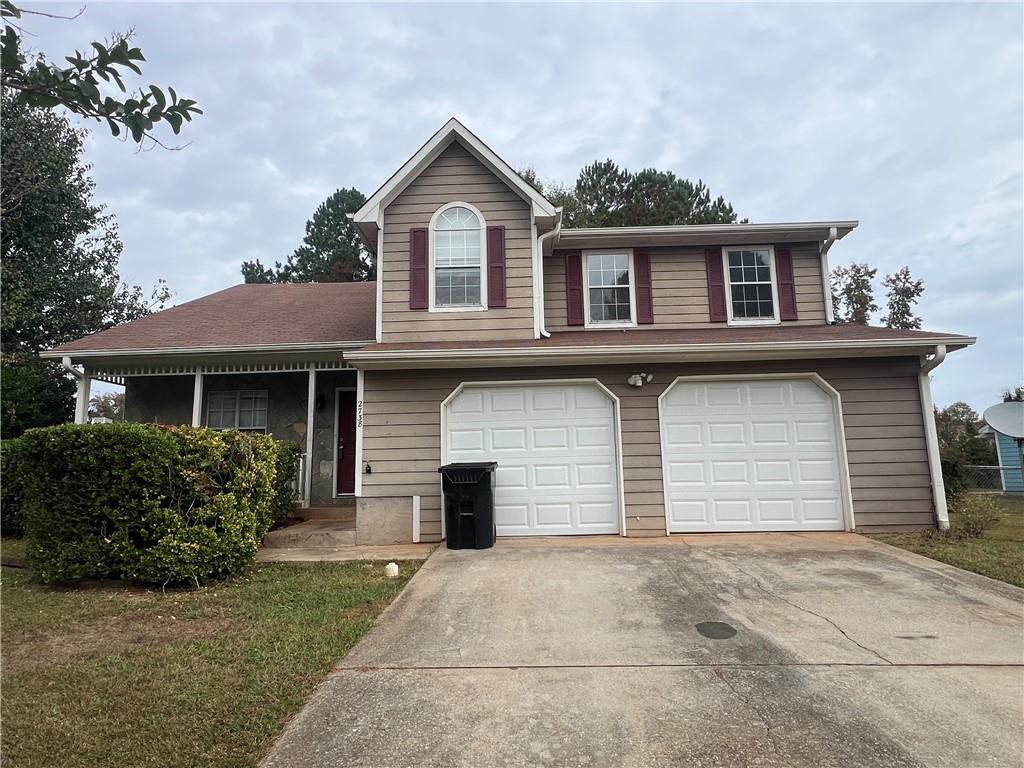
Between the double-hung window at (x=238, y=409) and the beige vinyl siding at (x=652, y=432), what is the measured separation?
425cm

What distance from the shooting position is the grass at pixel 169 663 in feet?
Result: 8.33

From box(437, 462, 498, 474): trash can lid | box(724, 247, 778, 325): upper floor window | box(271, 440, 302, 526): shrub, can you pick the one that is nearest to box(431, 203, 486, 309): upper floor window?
box(437, 462, 498, 474): trash can lid

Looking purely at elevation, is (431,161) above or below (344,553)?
above

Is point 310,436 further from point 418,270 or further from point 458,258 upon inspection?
point 458,258

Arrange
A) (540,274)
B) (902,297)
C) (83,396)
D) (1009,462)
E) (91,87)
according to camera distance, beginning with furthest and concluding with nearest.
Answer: (902,297) < (1009,462) < (83,396) < (540,274) < (91,87)

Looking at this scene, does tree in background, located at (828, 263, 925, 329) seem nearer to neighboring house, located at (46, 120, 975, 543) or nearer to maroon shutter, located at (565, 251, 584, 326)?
neighboring house, located at (46, 120, 975, 543)

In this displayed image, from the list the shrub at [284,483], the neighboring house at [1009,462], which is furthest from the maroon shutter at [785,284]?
the neighboring house at [1009,462]

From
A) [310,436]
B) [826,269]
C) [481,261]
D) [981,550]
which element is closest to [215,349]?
[310,436]

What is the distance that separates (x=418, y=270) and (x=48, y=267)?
1374cm

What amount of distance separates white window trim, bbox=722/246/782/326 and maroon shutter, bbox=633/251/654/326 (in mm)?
1386

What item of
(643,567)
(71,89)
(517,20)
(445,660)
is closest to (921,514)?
(643,567)

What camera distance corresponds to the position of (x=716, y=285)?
30.9ft

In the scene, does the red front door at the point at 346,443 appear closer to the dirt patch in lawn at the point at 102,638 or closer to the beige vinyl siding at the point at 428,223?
the beige vinyl siding at the point at 428,223

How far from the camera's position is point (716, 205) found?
72.5 ft
